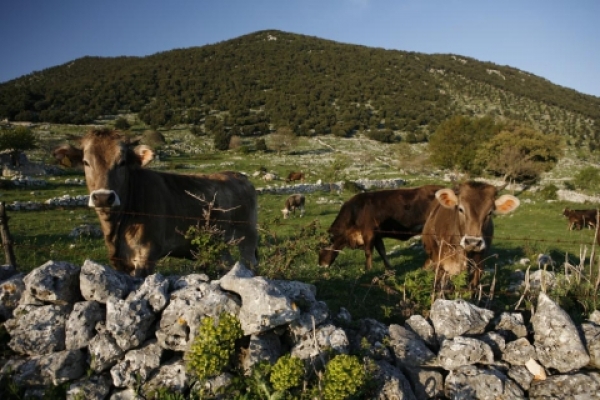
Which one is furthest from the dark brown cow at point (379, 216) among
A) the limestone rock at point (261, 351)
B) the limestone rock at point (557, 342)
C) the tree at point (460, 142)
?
the tree at point (460, 142)

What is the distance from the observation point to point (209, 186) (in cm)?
801

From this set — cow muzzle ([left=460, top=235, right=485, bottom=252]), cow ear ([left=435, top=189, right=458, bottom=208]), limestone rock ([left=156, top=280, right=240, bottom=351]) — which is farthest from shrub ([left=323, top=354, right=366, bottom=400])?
cow ear ([left=435, top=189, right=458, bottom=208])

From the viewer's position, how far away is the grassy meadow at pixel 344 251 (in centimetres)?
604

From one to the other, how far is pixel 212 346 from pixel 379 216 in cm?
986

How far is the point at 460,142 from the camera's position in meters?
52.9

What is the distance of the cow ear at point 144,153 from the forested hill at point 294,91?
7049 cm

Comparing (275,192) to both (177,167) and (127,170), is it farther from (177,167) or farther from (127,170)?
(127,170)

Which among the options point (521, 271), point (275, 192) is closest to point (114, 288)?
point (521, 271)

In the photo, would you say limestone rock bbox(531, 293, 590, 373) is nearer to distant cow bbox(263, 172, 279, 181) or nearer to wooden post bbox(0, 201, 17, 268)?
wooden post bbox(0, 201, 17, 268)

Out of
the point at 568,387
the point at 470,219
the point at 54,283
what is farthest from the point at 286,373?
the point at 470,219

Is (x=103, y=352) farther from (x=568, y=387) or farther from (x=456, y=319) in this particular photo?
(x=568, y=387)

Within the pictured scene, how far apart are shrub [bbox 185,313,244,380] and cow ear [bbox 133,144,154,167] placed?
3207 mm

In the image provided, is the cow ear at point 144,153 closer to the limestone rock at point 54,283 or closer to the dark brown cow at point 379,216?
the limestone rock at point 54,283

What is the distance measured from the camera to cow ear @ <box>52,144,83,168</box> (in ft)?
20.3
